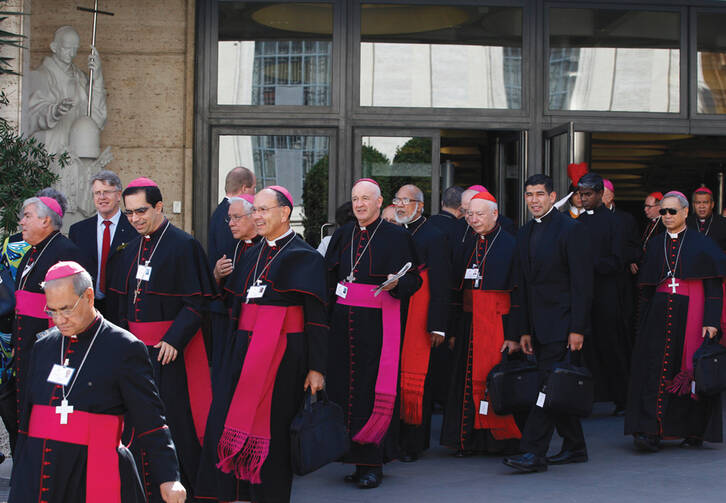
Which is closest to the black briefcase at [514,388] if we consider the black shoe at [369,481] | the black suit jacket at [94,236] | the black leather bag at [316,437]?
the black shoe at [369,481]

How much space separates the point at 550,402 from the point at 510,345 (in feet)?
2.11

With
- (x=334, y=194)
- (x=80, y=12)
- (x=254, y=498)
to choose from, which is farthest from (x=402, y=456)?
(x=80, y=12)

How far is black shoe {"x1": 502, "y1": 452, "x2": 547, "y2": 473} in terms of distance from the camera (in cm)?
664

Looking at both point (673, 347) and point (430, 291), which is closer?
point (430, 291)

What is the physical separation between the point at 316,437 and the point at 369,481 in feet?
4.23

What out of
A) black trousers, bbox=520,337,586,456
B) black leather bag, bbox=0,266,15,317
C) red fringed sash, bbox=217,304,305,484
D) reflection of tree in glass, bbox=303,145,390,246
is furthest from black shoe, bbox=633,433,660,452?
reflection of tree in glass, bbox=303,145,390,246

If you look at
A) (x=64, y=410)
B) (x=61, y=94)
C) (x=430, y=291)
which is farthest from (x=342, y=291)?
(x=61, y=94)

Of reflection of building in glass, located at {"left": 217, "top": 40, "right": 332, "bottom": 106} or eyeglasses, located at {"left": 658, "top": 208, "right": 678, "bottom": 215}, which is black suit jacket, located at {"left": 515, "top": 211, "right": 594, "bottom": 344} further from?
reflection of building in glass, located at {"left": 217, "top": 40, "right": 332, "bottom": 106}

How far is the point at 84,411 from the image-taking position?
12.0ft

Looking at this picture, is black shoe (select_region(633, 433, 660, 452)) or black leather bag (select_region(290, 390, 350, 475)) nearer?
black leather bag (select_region(290, 390, 350, 475))

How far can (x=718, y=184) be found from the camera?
18109 millimetres

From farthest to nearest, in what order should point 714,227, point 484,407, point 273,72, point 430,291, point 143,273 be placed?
1. point 273,72
2. point 714,227
3. point 484,407
4. point 430,291
5. point 143,273

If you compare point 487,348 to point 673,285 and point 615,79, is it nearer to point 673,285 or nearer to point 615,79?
point 673,285

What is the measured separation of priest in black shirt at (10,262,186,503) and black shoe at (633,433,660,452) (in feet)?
15.0
